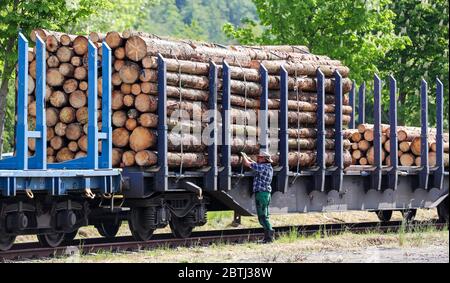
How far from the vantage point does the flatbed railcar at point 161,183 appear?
16078 mm

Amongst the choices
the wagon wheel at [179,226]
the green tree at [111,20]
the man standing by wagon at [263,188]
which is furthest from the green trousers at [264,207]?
the green tree at [111,20]

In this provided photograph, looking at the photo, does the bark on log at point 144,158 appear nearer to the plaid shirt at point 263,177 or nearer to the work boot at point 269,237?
the plaid shirt at point 263,177

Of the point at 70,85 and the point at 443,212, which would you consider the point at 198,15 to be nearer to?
the point at 443,212

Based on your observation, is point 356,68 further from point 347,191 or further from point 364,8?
point 347,191

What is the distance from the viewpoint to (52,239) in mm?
17375

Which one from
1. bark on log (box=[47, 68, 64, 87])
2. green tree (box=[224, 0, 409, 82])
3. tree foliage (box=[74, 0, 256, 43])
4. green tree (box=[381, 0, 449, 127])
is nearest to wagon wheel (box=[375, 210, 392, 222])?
green tree (box=[224, 0, 409, 82])

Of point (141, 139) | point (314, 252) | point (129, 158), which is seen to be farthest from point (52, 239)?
point (314, 252)

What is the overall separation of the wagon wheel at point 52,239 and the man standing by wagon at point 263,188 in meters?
3.43

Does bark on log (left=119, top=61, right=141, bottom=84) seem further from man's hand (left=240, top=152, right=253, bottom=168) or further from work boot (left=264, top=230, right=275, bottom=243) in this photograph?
work boot (left=264, top=230, right=275, bottom=243)

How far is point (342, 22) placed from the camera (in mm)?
29766

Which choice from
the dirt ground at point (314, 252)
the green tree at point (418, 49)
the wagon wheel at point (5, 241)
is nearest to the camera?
the dirt ground at point (314, 252)

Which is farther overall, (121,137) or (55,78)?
(55,78)

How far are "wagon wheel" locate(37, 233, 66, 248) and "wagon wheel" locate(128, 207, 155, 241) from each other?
134cm

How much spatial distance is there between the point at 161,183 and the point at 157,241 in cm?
115
